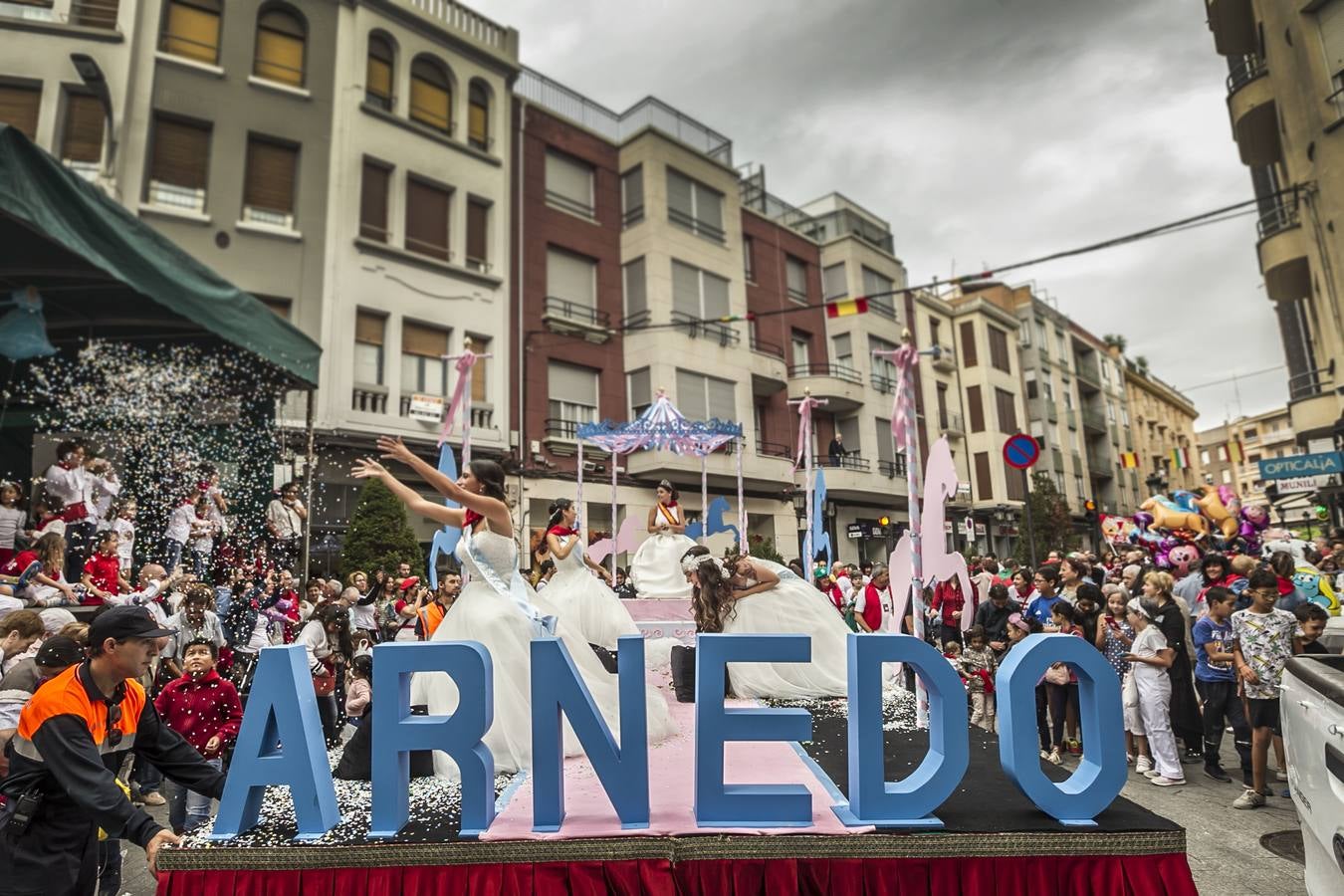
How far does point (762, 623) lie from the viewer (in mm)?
7520

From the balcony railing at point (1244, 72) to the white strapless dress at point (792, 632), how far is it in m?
17.7

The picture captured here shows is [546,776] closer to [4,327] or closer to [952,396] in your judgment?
[4,327]

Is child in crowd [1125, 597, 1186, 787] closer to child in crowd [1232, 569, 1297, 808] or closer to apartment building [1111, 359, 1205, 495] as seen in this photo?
child in crowd [1232, 569, 1297, 808]

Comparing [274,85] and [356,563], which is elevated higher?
[274,85]

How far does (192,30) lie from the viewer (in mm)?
16719

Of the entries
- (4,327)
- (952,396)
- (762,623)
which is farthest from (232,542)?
(952,396)

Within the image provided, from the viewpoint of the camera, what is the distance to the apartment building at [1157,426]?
172ft

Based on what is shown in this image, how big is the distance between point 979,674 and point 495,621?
206 inches

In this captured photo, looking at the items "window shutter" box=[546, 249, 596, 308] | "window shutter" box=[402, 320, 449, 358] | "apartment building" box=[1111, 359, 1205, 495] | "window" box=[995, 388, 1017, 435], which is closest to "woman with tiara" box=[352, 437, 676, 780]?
"window shutter" box=[402, 320, 449, 358]

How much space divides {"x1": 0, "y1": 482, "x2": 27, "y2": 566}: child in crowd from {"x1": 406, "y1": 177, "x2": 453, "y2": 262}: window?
460 inches

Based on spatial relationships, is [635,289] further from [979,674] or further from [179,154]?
[979,674]

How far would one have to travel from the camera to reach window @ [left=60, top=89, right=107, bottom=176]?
15.0 m

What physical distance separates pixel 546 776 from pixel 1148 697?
19.1 feet

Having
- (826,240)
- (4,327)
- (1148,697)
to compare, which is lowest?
(1148,697)
